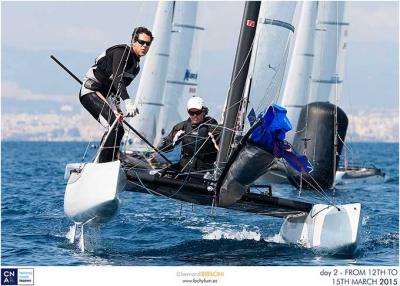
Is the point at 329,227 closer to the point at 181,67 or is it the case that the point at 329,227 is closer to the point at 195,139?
the point at 195,139

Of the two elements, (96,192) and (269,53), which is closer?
A: (96,192)

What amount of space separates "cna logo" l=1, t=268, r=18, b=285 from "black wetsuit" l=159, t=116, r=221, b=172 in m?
2.87

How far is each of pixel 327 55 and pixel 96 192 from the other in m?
13.3

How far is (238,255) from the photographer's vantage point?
349 inches

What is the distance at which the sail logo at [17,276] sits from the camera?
6.66 m

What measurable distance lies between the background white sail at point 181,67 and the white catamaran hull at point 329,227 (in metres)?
12.4

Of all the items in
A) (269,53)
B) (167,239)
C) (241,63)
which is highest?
(269,53)

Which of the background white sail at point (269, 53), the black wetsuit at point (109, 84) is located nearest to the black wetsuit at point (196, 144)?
the background white sail at point (269, 53)

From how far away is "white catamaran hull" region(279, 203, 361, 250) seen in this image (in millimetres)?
8805

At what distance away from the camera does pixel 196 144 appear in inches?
370

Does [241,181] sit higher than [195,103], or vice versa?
[195,103]

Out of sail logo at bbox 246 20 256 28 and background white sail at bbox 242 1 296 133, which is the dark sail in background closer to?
background white sail at bbox 242 1 296 133

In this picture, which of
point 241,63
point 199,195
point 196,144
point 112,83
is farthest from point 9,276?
point 241,63

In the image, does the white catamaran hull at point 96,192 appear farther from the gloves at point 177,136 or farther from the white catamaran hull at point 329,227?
the white catamaran hull at point 329,227
